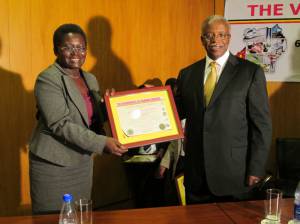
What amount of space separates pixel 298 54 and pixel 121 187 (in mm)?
2312

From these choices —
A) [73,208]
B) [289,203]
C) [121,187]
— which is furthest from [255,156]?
[121,187]

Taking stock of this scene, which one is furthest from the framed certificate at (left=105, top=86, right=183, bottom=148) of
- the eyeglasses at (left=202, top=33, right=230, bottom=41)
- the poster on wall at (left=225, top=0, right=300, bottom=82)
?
the poster on wall at (left=225, top=0, right=300, bottom=82)

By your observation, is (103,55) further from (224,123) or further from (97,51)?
(224,123)

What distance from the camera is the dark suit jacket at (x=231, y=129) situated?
223cm

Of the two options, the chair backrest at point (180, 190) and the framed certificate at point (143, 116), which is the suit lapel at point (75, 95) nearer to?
the framed certificate at point (143, 116)

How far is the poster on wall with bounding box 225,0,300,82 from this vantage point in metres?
3.96

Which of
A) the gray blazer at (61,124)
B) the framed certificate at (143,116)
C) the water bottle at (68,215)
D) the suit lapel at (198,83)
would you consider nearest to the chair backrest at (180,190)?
the framed certificate at (143,116)

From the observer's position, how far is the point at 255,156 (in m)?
2.25

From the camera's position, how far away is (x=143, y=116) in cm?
235

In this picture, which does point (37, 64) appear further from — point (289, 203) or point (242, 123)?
point (289, 203)

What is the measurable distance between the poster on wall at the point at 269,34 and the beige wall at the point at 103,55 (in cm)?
15

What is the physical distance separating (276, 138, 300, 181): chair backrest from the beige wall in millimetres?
564

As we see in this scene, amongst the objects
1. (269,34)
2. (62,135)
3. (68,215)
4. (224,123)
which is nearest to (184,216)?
(68,215)

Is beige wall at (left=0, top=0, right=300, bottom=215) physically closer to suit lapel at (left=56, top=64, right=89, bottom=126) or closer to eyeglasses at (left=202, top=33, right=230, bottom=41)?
suit lapel at (left=56, top=64, right=89, bottom=126)
